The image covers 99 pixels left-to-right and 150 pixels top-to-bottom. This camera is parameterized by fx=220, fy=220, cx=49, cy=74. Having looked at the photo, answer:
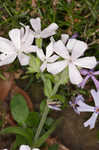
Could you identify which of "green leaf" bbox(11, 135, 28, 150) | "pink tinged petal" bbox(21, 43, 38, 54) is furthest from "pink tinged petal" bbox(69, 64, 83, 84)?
"green leaf" bbox(11, 135, 28, 150)

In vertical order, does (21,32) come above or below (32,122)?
above

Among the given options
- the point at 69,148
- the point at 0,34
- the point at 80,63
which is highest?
the point at 0,34

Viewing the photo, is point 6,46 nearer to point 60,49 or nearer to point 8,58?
point 8,58

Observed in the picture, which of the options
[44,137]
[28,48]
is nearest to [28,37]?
[28,48]

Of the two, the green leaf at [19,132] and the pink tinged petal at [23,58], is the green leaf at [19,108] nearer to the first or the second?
the green leaf at [19,132]

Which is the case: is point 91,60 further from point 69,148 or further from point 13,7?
point 69,148

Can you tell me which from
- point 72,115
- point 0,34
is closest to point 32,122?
point 72,115

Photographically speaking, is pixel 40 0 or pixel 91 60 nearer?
pixel 91 60
